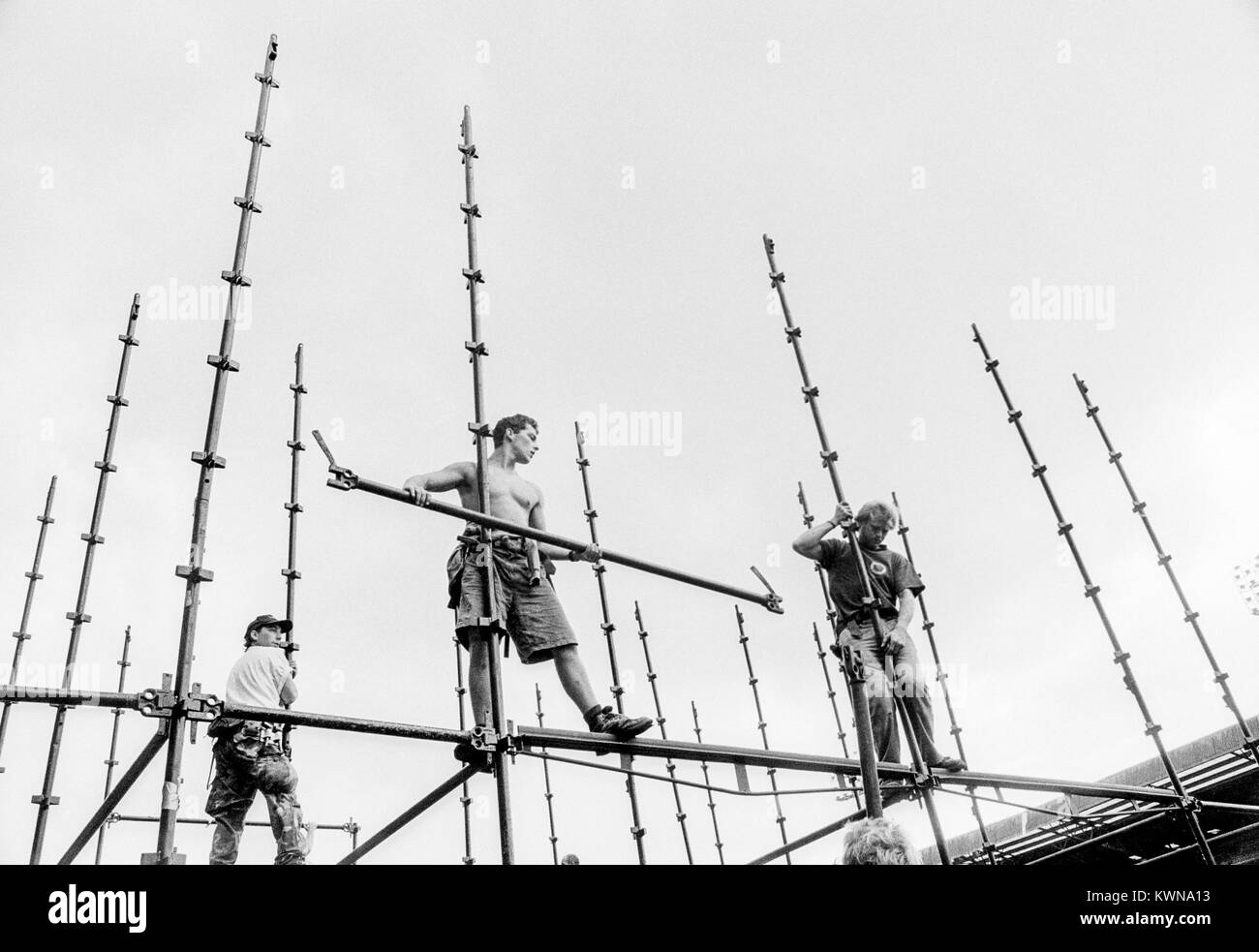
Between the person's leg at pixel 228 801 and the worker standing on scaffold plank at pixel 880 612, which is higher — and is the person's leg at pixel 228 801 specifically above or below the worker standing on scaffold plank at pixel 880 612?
below

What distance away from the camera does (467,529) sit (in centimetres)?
659

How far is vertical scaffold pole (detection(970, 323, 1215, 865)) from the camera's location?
10250 millimetres

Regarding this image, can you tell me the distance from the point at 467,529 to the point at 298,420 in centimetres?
333

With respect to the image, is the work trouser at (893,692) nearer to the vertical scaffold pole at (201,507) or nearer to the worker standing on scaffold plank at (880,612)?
the worker standing on scaffold plank at (880,612)

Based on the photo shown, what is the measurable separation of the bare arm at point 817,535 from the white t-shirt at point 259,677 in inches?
171

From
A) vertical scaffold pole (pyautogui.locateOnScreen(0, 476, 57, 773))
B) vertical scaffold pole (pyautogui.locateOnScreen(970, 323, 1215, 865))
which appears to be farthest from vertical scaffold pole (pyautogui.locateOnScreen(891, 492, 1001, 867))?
vertical scaffold pole (pyautogui.locateOnScreen(0, 476, 57, 773))

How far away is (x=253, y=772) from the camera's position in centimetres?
698

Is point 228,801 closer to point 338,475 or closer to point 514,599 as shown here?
point 514,599

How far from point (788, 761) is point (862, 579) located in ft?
6.56

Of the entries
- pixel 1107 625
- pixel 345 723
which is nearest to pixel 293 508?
pixel 345 723

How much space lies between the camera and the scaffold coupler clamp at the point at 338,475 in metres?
4.95

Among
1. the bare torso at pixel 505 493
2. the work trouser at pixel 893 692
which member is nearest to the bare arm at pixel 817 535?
the work trouser at pixel 893 692
